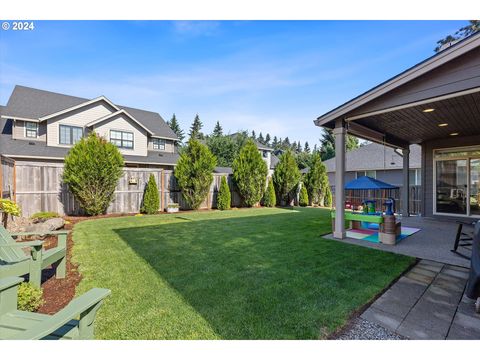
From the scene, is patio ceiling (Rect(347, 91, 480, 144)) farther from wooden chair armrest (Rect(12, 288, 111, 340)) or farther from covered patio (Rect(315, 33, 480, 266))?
wooden chair armrest (Rect(12, 288, 111, 340))

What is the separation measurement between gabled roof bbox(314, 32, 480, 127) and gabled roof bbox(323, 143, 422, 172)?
13707 mm

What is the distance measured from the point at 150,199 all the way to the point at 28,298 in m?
8.00

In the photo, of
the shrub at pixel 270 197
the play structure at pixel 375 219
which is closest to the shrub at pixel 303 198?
the shrub at pixel 270 197

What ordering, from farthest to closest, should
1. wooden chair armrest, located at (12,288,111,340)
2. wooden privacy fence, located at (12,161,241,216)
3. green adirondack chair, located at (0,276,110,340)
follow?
wooden privacy fence, located at (12,161,241,216) < green adirondack chair, located at (0,276,110,340) < wooden chair armrest, located at (12,288,111,340)

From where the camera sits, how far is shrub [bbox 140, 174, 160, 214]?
34.0ft

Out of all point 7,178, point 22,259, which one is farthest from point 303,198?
point 22,259

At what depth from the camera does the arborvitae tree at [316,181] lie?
15.4m

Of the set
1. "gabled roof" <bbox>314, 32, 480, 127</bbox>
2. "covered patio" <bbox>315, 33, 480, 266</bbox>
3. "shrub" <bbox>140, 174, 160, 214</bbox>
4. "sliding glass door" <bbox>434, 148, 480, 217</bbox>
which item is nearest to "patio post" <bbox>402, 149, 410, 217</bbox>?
"covered patio" <bbox>315, 33, 480, 266</bbox>

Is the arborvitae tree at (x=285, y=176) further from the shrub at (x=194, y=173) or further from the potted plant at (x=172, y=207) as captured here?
the potted plant at (x=172, y=207)

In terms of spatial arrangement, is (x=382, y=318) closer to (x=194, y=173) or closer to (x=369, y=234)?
(x=369, y=234)
